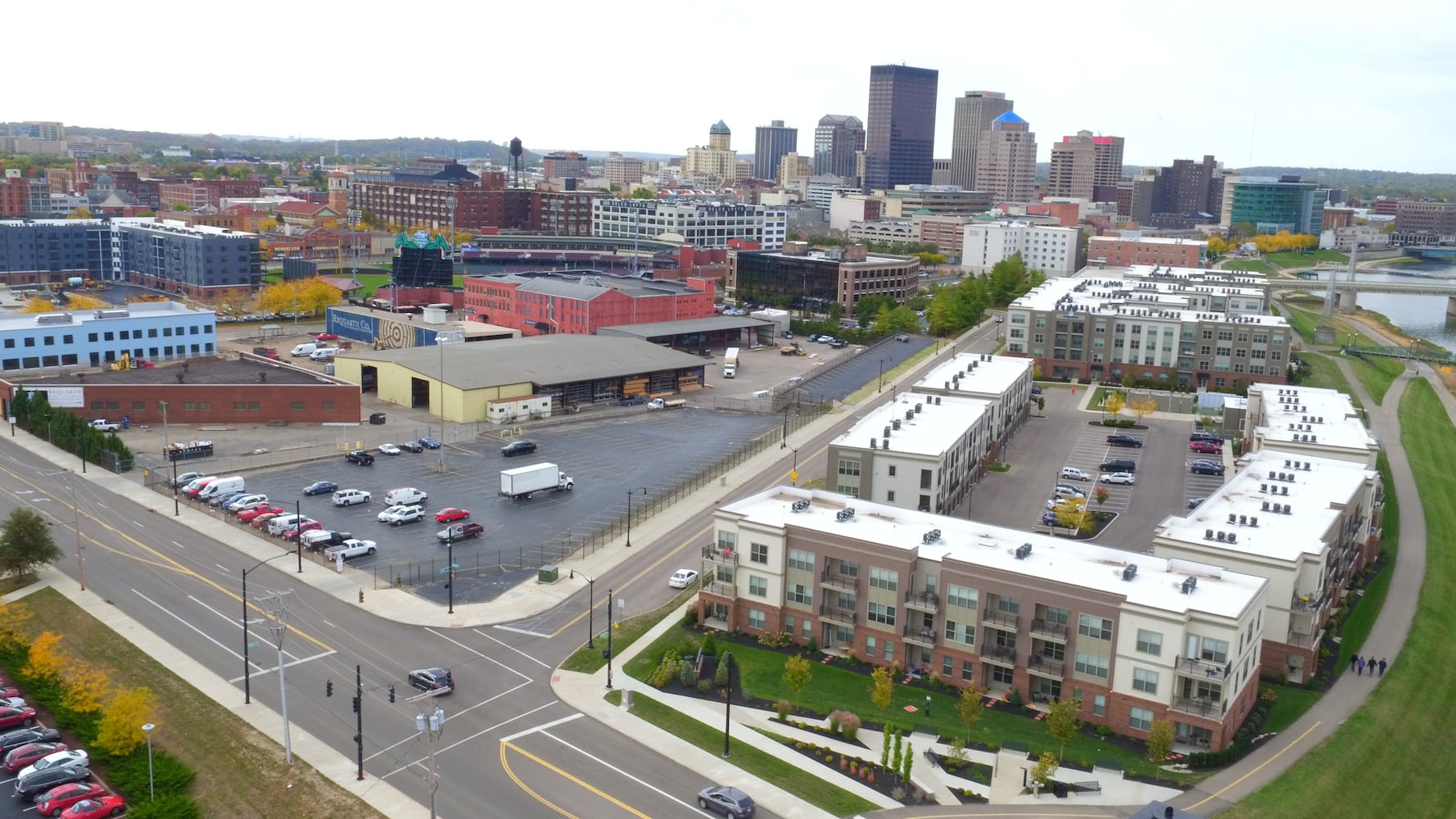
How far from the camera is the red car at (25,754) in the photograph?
Result: 36.1 m

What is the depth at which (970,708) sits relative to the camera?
38.4m

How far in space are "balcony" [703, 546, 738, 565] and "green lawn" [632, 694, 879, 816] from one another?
332 inches

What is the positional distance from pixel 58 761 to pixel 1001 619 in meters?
31.7

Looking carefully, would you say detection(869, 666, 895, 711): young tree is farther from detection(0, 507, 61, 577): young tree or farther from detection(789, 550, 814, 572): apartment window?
detection(0, 507, 61, 577): young tree

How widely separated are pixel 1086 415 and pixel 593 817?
69279 mm

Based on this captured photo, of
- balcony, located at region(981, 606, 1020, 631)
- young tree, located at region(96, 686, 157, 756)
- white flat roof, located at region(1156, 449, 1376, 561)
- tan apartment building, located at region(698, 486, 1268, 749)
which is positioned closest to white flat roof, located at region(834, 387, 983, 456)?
tan apartment building, located at region(698, 486, 1268, 749)

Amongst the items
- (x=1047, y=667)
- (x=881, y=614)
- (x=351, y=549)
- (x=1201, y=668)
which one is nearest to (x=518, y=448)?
(x=351, y=549)

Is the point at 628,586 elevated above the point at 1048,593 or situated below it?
below

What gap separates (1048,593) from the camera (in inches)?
1645

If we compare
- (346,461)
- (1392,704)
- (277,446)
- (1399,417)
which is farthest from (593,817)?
(1399,417)

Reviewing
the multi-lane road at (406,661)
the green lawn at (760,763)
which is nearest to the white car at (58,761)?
the multi-lane road at (406,661)

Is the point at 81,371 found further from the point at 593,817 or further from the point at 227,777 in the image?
the point at 593,817

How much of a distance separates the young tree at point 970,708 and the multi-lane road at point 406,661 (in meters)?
8.20

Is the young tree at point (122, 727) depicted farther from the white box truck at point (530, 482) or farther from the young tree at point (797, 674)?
the white box truck at point (530, 482)
